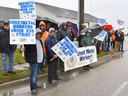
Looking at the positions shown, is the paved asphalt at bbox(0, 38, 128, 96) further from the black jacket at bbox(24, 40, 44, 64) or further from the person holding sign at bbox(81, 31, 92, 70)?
the person holding sign at bbox(81, 31, 92, 70)

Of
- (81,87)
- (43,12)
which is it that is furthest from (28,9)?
(43,12)

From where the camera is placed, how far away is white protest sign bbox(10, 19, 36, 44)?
12.0 ft

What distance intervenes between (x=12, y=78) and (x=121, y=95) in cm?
377

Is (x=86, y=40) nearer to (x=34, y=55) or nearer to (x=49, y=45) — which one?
(x=49, y=45)

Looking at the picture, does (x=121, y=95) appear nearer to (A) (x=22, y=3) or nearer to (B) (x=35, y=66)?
(B) (x=35, y=66)

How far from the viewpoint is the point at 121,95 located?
3834mm

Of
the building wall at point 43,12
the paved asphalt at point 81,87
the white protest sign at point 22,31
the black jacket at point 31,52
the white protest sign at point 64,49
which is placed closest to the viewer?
the white protest sign at point 22,31

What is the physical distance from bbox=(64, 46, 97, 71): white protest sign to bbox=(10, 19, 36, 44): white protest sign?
2.65 m

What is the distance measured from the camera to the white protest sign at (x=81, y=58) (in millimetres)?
6146

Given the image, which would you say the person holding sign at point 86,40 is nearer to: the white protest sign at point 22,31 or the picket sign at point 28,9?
the picket sign at point 28,9

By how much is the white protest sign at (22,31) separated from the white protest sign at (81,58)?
2.65 m

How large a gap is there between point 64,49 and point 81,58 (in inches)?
77.1

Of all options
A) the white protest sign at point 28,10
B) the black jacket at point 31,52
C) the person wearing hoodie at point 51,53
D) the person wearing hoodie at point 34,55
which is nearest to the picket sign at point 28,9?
the white protest sign at point 28,10

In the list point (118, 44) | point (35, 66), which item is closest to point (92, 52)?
point (35, 66)
